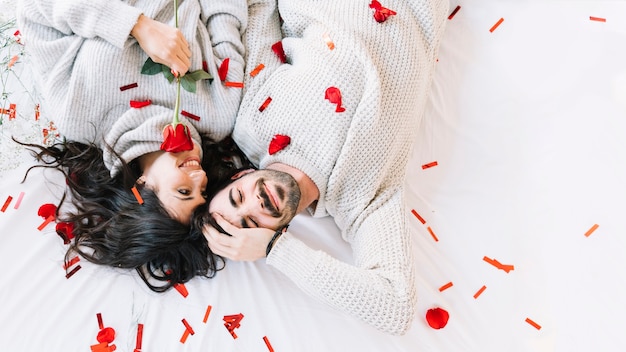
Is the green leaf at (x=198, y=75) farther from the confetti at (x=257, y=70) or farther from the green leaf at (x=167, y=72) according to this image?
the confetti at (x=257, y=70)

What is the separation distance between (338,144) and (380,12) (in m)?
0.42

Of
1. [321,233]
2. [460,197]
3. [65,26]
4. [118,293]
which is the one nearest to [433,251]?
[460,197]

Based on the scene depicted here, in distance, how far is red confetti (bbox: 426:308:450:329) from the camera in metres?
1.40

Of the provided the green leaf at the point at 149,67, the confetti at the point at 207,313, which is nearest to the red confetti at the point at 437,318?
the confetti at the point at 207,313

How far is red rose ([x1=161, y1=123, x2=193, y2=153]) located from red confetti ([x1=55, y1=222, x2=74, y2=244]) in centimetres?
35

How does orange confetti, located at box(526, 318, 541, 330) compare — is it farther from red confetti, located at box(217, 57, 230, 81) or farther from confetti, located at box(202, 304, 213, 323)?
red confetti, located at box(217, 57, 230, 81)

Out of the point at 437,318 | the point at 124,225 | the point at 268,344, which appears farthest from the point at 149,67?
the point at 437,318

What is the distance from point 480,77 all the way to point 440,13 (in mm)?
256

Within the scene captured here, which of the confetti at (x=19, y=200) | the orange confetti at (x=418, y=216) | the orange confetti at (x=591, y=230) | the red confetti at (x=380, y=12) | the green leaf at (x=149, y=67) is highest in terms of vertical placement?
the red confetti at (x=380, y=12)

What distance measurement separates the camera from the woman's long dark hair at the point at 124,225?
1.38 meters

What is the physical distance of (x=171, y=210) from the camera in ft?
4.53

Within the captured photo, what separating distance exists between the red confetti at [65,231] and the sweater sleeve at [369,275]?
0.55m

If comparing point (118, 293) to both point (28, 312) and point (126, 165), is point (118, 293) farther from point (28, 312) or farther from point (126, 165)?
point (126, 165)

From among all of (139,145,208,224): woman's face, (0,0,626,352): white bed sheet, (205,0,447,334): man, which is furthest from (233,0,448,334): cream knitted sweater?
(139,145,208,224): woman's face
